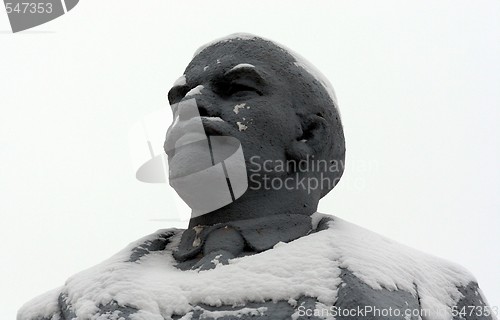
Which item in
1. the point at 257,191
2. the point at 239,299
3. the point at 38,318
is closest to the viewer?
the point at 239,299

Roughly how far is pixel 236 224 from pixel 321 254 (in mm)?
658

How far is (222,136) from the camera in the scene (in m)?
4.60

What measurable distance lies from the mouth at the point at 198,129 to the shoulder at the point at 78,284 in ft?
2.09

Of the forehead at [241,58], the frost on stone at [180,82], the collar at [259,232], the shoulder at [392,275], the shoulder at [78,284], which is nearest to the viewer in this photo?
the shoulder at [392,275]

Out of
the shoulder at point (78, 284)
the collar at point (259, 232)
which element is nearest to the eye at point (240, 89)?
the collar at point (259, 232)

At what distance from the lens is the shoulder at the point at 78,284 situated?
4.23m

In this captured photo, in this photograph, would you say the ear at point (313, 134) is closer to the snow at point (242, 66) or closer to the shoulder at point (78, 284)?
the snow at point (242, 66)

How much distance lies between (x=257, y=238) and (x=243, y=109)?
75 centimetres

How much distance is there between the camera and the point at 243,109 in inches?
183

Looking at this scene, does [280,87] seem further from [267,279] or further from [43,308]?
[43,308]

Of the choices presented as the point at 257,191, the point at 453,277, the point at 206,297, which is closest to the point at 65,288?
the point at 206,297

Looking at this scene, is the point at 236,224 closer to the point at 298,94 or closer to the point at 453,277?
the point at 298,94

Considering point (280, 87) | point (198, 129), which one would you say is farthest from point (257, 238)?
point (280, 87)

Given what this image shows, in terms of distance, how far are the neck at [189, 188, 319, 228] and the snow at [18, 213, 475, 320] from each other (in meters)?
0.32
